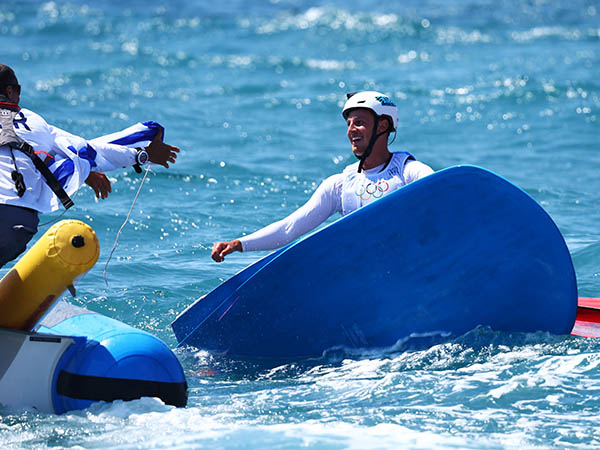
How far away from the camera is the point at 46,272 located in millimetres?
4254

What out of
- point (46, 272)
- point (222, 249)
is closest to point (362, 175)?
point (222, 249)

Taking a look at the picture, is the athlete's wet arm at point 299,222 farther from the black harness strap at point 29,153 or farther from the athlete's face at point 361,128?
the black harness strap at point 29,153

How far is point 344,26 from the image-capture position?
74.4 feet

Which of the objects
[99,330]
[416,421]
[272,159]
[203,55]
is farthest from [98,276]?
[203,55]

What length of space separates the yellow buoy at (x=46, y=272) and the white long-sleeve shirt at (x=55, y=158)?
297 mm

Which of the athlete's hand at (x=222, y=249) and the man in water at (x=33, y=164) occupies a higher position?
the man in water at (x=33, y=164)

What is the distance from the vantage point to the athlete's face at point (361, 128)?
5.49 metres

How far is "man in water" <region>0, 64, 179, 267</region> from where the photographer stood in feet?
14.5

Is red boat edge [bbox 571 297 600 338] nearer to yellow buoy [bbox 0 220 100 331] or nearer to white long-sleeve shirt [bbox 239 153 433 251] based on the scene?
white long-sleeve shirt [bbox 239 153 433 251]

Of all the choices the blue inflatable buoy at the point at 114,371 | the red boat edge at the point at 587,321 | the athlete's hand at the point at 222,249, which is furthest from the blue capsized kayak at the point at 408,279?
the blue inflatable buoy at the point at 114,371

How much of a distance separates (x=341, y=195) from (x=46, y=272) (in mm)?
A: 1964

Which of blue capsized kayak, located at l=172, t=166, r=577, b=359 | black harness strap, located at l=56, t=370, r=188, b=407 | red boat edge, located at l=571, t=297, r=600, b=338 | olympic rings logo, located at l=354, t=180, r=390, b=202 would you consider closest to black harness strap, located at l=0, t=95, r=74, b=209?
black harness strap, located at l=56, t=370, r=188, b=407

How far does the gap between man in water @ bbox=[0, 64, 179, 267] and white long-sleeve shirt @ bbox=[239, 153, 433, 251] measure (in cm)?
98

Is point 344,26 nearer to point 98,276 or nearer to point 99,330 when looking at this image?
point 98,276
